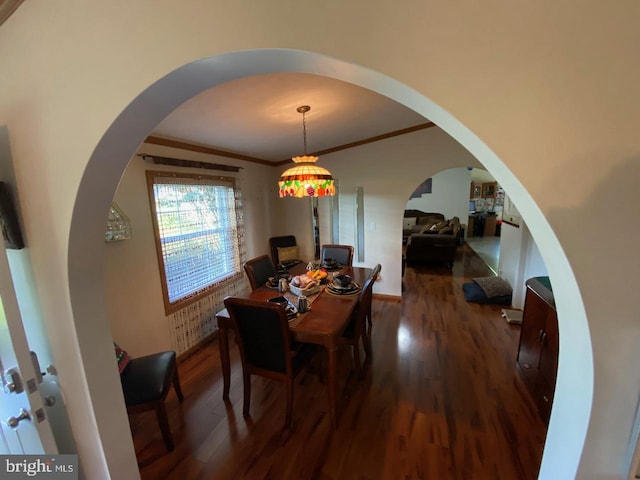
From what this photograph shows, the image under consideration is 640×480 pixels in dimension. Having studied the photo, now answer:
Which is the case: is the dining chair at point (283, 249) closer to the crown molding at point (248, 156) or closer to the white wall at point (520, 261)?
the crown molding at point (248, 156)

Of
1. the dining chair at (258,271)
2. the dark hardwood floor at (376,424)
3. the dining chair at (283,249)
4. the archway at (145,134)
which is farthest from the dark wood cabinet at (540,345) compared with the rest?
the dining chair at (283,249)

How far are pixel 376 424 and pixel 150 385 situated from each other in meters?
1.60

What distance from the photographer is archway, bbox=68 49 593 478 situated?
0.60m

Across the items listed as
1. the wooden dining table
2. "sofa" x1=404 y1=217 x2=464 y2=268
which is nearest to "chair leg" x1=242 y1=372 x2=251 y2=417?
the wooden dining table

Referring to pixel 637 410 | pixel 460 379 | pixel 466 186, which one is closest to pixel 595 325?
pixel 637 410

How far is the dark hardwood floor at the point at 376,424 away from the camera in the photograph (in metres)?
1.58

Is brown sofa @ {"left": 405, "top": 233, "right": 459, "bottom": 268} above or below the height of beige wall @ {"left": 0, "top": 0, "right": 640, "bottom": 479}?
below

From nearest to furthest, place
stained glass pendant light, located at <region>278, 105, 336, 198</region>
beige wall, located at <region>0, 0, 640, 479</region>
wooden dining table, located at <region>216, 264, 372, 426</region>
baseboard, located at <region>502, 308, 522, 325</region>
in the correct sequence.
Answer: beige wall, located at <region>0, 0, 640, 479</region> < wooden dining table, located at <region>216, 264, 372, 426</region> < stained glass pendant light, located at <region>278, 105, 336, 198</region> < baseboard, located at <region>502, 308, 522, 325</region>

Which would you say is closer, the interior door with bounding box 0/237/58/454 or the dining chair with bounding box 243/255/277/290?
the interior door with bounding box 0/237/58/454

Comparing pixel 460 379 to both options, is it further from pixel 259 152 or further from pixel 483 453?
pixel 259 152

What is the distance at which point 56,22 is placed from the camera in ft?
2.68

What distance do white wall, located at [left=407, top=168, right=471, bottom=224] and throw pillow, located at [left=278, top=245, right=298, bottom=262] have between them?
5608mm

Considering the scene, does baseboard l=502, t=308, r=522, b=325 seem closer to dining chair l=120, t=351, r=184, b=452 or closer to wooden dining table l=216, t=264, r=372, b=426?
wooden dining table l=216, t=264, r=372, b=426

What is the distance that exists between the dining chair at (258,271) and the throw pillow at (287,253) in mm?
1319
